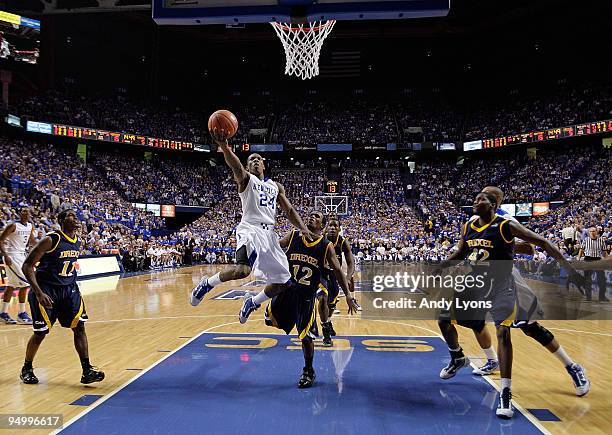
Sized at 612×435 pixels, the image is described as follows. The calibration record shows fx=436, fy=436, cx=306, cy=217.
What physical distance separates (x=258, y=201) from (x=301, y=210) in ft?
94.0

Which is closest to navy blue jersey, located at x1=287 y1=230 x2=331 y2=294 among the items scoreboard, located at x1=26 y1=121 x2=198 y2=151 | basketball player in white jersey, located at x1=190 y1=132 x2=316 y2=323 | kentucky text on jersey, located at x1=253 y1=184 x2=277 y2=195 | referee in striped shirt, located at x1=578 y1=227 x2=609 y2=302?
basketball player in white jersey, located at x1=190 y1=132 x2=316 y2=323

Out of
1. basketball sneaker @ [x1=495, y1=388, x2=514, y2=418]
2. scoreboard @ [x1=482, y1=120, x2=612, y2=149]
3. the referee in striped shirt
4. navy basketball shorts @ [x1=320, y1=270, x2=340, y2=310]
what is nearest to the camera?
basketball sneaker @ [x1=495, y1=388, x2=514, y2=418]

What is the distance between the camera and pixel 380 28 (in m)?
34.0

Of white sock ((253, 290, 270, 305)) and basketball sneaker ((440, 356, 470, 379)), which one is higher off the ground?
white sock ((253, 290, 270, 305))

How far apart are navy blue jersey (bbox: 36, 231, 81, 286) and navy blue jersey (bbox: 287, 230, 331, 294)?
2366 mm

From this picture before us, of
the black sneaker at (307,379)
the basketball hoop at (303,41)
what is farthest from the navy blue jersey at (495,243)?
the basketball hoop at (303,41)

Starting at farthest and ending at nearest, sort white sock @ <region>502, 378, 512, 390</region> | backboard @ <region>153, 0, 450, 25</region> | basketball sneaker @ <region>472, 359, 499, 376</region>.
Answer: backboard @ <region>153, 0, 450, 25</region>
basketball sneaker @ <region>472, 359, 499, 376</region>
white sock @ <region>502, 378, 512, 390</region>

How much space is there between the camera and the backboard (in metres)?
5.39

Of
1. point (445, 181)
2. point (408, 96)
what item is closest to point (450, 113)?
point (408, 96)

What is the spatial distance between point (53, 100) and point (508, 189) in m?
36.4

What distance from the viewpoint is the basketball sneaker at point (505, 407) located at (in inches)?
146

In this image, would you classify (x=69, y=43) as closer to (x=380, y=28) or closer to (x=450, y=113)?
(x=380, y=28)

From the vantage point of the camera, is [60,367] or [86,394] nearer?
[86,394]

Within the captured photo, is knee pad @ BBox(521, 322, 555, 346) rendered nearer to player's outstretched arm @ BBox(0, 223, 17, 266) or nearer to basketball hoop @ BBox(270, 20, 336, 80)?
basketball hoop @ BBox(270, 20, 336, 80)
